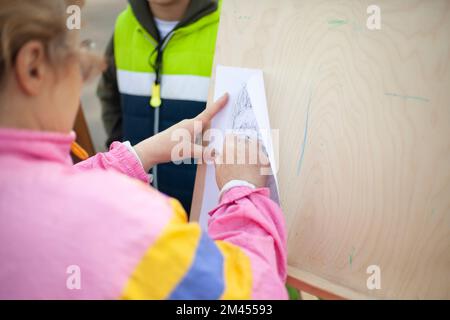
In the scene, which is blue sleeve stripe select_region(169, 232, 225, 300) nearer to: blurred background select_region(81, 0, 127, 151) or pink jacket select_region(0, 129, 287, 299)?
pink jacket select_region(0, 129, 287, 299)

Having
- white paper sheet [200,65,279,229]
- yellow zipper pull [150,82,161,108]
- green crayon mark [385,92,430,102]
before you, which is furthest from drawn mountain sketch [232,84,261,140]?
yellow zipper pull [150,82,161,108]

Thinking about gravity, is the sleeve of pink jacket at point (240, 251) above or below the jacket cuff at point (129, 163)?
below

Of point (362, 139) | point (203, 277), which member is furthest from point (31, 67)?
point (362, 139)

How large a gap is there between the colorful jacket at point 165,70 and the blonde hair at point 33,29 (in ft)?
2.77

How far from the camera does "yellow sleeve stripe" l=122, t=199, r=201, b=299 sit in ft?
1.70

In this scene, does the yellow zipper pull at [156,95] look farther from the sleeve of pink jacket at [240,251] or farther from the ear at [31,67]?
the ear at [31,67]

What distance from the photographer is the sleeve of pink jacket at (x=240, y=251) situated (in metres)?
0.55

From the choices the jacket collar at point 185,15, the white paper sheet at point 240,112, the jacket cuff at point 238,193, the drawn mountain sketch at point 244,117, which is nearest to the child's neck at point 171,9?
the jacket collar at point 185,15

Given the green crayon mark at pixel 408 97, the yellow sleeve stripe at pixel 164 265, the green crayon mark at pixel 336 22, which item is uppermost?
the green crayon mark at pixel 336 22

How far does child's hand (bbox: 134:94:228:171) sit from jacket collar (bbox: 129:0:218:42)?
45 centimetres

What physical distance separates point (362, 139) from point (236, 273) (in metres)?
0.39

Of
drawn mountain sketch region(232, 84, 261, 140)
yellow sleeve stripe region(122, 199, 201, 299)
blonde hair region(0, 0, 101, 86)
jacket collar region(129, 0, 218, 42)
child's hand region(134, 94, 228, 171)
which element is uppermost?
jacket collar region(129, 0, 218, 42)
